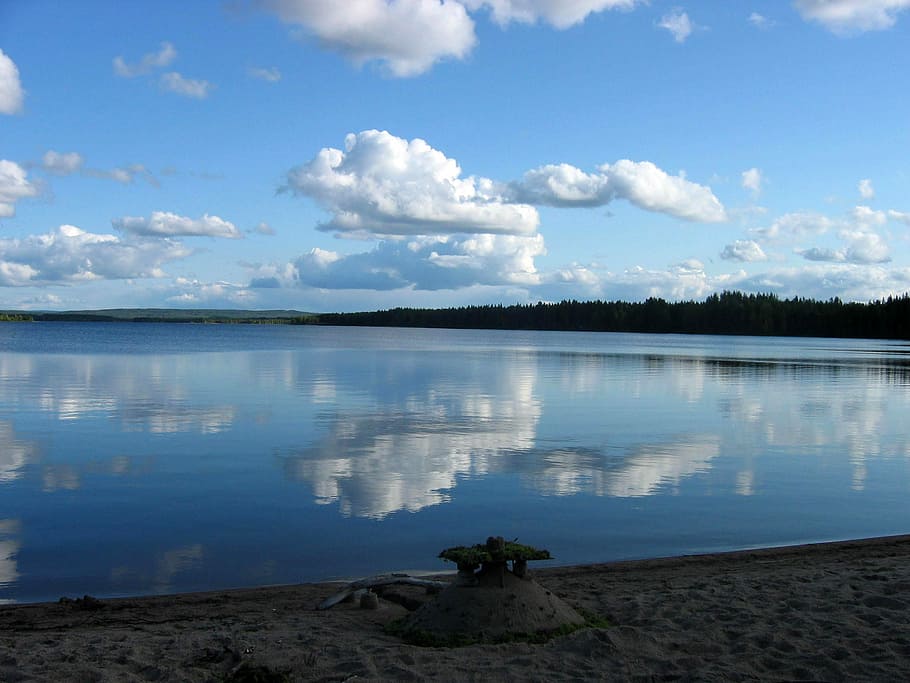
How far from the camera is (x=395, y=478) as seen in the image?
47.9 ft

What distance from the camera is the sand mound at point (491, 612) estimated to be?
6.82 metres

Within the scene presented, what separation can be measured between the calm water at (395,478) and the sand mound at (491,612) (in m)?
2.57

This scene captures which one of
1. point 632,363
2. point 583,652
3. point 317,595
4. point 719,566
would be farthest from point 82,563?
A: point 632,363

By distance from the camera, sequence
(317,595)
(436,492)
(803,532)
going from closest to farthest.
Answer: (317,595)
(803,532)
(436,492)

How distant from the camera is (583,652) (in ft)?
21.2

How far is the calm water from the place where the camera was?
403 inches

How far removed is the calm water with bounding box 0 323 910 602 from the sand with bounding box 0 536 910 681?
133 centimetres

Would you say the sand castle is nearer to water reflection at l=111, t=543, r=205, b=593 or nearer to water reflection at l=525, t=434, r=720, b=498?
water reflection at l=111, t=543, r=205, b=593

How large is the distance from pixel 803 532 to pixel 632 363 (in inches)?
1706

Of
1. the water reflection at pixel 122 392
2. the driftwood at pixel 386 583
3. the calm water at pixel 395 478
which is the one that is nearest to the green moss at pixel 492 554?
the driftwood at pixel 386 583

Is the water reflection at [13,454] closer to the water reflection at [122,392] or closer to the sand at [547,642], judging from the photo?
the water reflection at [122,392]

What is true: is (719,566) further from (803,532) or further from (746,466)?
(746,466)

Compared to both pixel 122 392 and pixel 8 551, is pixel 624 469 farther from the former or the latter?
pixel 122 392

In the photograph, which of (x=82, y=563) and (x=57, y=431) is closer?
(x=82, y=563)
